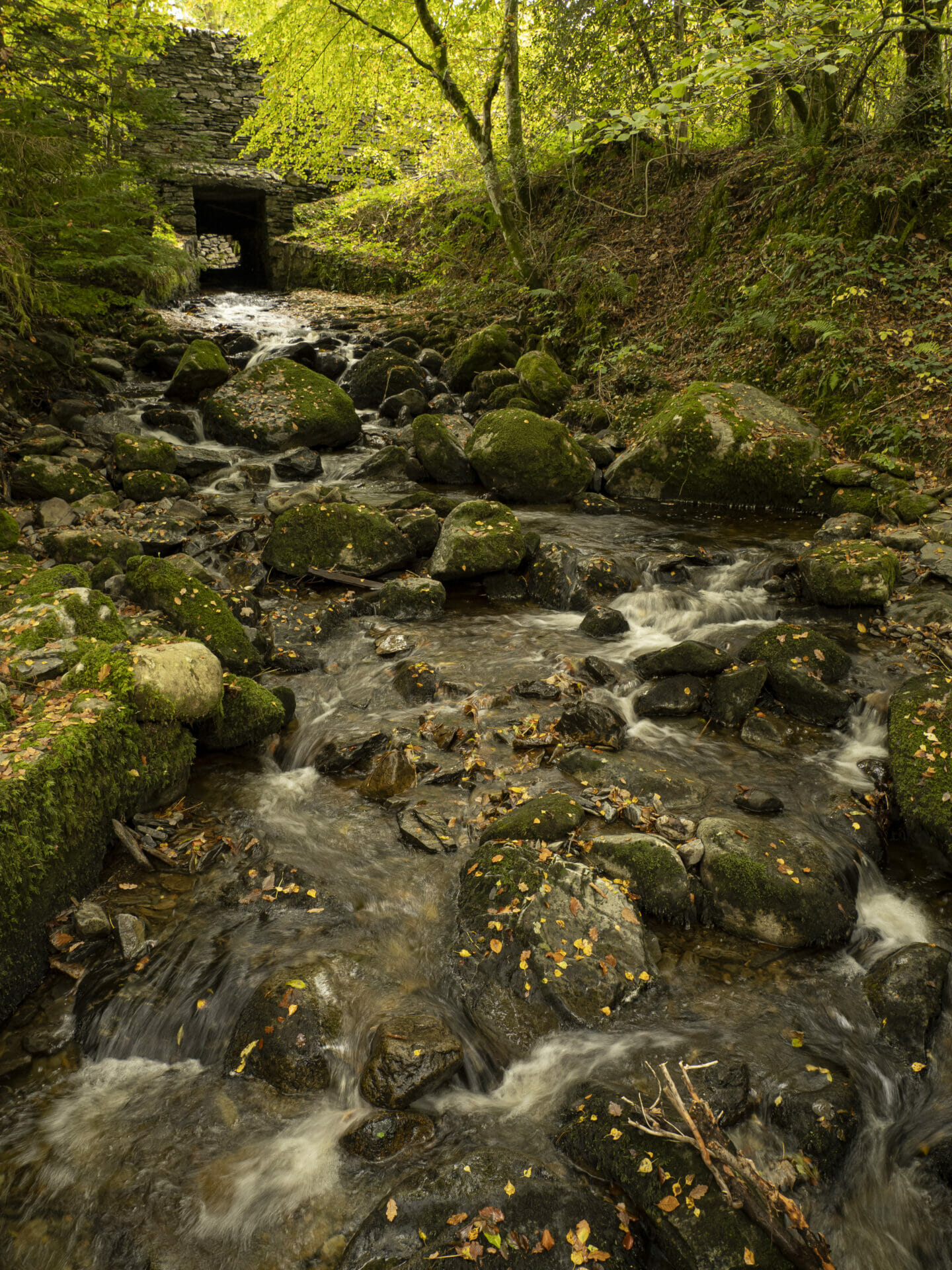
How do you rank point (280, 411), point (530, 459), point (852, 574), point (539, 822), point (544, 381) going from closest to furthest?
point (539, 822)
point (852, 574)
point (530, 459)
point (280, 411)
point (544, 381)

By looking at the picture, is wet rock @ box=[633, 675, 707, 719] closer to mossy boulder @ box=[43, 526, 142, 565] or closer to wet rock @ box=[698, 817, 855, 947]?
wet rock @ box=[698, 817, 855, 947]

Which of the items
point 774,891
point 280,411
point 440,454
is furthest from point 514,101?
point 774,891

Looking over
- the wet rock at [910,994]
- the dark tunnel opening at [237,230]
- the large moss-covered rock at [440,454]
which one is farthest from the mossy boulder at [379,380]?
the dark tunnel opening at [237,230]

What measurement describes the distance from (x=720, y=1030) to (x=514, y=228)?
623 inches

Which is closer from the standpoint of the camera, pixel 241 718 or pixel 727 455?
pixel 241 718

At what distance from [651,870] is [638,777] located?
3.25ft

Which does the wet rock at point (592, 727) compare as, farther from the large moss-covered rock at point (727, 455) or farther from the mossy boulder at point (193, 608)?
the large moss-covered rock at point (727, 455)

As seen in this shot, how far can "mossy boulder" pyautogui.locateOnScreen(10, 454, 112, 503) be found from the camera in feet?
26.2

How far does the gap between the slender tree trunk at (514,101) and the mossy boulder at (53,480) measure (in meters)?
11.0

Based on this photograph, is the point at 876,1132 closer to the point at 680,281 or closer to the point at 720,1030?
the point at 720,1030

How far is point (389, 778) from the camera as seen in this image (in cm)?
486

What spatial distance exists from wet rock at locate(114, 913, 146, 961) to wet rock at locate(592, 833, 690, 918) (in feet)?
8.09

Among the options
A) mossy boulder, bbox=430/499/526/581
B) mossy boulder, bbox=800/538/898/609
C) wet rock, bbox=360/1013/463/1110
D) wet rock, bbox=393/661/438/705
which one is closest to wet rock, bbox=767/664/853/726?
mossy boulder, bbox=800/538/898/609

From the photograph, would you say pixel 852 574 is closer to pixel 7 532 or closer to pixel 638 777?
pixel 638 777
